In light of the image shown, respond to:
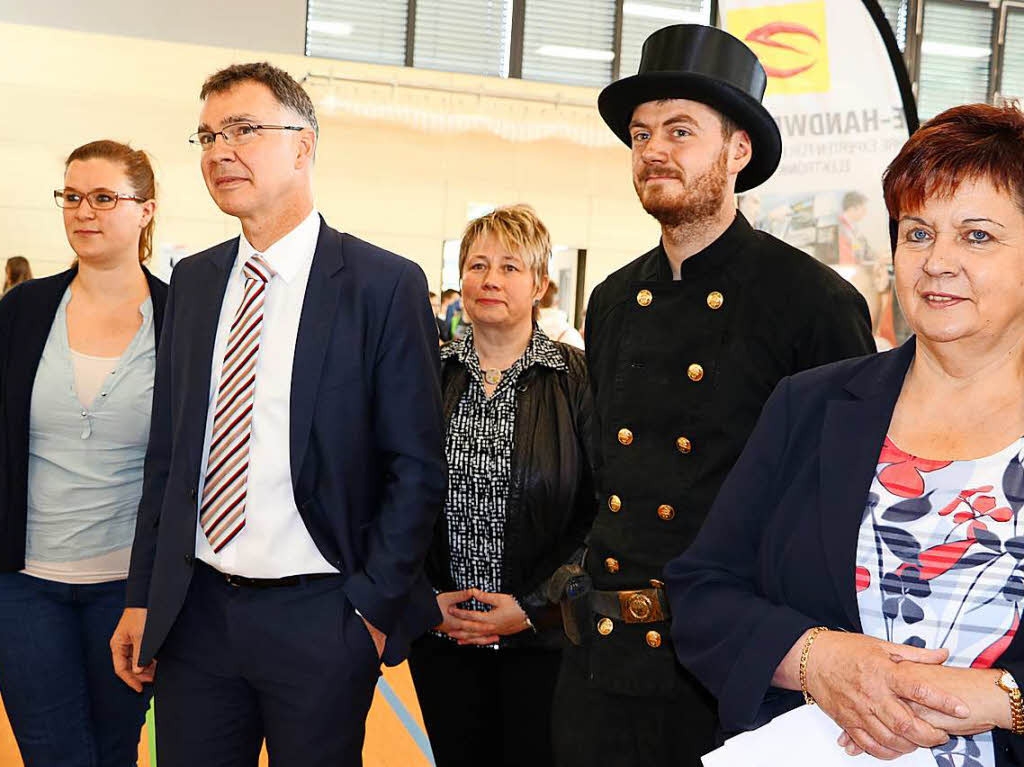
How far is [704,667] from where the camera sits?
1.81 meters

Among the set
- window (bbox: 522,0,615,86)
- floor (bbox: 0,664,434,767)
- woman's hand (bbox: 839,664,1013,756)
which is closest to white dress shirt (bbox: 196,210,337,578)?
woman's hand (bbox: 839,664,1013,756)

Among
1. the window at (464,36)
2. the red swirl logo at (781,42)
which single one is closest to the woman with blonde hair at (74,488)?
the red swirl logo at (781,42)

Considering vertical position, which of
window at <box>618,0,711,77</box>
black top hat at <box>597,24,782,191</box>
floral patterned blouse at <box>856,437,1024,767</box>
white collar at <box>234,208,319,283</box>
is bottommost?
floral patterned blouse at <box>856,437,1024,767</box>

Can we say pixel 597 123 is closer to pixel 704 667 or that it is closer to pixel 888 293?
pixel 888 293

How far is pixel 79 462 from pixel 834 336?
6.63ft

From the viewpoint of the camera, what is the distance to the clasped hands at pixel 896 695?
149cm

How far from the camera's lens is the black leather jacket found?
3012mm

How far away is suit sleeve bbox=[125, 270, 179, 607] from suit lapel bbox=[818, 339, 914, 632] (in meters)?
1.61

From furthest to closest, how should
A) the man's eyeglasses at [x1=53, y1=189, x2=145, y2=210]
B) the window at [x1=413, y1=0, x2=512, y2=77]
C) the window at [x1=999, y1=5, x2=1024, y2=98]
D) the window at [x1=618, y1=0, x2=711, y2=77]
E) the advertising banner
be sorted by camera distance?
the window at [x1=618, y1=0, x2=711, y2=77] < the window at [x1=413, y1=0, x2=512, y2=77] < the window at [x1=999, y1=5, x2=1024, y2=98] < the advertising banner < the man's eyeglasses at [x1=53, y1=189, x2=145, y2=210]

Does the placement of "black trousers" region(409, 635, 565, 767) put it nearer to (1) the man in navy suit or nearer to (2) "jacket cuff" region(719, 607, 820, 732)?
(1) the man in navy suit

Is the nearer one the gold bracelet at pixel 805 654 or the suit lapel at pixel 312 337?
the gold bracelet at pixel 805 654

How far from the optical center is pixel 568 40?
15.6 metres

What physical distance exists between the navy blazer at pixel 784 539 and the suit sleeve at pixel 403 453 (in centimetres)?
74

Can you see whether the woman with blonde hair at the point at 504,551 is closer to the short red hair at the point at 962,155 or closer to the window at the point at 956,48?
the short red hair at the point at 962,155
